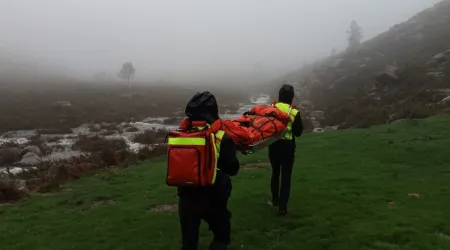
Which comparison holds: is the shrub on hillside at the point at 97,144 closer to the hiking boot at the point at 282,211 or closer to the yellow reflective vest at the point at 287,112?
the hiking boot at the point at 282,211

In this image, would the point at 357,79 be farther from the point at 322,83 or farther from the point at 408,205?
the point at 408,205

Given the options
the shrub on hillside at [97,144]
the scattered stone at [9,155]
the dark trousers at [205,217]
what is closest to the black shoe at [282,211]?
the dark trousers at [205,217]

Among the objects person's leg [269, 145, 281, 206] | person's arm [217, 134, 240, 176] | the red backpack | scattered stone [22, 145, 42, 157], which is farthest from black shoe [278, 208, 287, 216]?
scattered stone [22, 145, 42, 157]

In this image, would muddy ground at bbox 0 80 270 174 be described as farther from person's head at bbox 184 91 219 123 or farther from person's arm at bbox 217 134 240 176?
person's arm at bbox 217 134 240 176

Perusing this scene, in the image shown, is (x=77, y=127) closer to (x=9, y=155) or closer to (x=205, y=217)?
(x=9, y=155)

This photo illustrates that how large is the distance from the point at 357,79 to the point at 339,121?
3592 centimetres

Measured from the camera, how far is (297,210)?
1395 centimetres

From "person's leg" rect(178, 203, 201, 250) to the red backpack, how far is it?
1.74 ft

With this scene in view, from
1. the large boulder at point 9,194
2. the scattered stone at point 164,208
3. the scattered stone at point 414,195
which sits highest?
the scattered stone at point 414,195

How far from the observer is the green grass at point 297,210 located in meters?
11.7

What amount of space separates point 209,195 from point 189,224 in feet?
2.12

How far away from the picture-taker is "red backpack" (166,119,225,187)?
728 cm

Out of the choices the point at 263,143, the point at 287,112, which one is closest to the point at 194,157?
the point at 263,143

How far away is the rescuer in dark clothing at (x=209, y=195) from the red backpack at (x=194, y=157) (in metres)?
0.24
